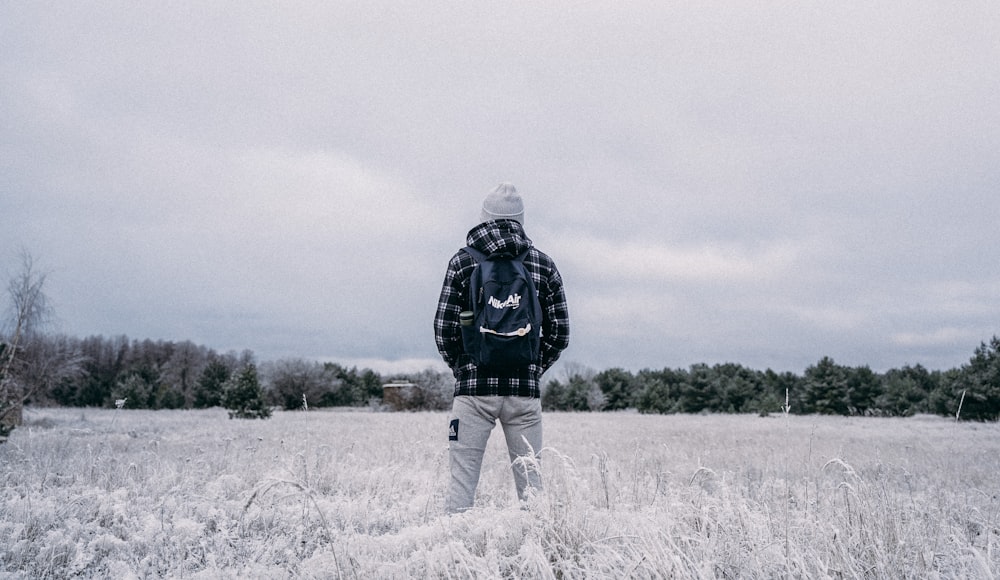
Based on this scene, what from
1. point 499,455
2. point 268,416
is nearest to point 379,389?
point 268,416

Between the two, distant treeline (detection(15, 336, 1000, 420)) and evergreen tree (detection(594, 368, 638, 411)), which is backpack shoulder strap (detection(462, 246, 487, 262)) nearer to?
distant treeline (detection(15, 336, 1000, 420))

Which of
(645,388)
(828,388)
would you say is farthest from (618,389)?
(828,388)

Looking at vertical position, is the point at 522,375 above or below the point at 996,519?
above

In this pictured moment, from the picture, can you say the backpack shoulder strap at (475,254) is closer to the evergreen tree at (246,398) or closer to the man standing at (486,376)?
the man standing at (486,376)

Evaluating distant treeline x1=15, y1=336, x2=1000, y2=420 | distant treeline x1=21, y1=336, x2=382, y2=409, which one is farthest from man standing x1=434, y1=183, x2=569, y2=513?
distant treeline x1=21, y1=336, x2=382, y2=409

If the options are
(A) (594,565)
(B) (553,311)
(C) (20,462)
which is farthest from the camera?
(C) (20,462)

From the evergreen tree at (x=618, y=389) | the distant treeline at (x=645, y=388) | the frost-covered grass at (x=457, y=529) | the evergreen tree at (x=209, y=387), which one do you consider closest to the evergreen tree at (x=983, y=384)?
the distant treeline at (x=645, y=388)

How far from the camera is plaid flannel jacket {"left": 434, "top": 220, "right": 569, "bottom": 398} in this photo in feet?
13.3

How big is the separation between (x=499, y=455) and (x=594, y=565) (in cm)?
738

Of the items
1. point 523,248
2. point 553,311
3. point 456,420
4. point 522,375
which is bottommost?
point 456,420

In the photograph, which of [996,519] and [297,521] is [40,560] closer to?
[297,521]

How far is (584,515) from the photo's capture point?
10.4 ft

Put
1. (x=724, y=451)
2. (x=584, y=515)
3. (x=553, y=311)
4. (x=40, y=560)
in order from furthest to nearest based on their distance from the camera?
1. (x=724, y=451)
2. (x=553, y=311)
3. (x=40, y=560)
4. (x=584, y=515)

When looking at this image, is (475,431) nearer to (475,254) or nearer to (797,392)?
(475,254)
